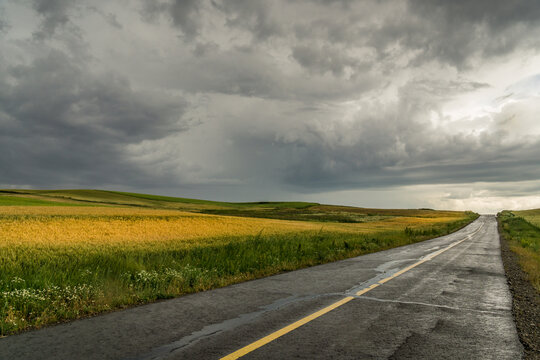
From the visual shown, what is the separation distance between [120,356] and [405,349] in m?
3.83

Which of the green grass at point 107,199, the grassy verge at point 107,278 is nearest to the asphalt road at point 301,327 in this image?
the grassy verge at point 107,278

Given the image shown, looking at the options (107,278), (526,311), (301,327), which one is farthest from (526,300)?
(107,278)

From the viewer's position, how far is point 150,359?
4504mm

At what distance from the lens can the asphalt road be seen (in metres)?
4.83

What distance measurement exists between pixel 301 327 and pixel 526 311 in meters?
5.22

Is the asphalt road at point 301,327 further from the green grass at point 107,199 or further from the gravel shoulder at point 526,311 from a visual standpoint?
the green grass at point 107,199

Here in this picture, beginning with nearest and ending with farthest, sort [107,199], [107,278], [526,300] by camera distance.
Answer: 1. [526,300]
2. [107,278]
3. [107,199]

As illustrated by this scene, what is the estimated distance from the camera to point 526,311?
300 inches

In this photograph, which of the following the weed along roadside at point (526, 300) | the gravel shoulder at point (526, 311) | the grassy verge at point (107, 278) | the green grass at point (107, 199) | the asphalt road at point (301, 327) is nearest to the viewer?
the asphalt road at point (301, 327)

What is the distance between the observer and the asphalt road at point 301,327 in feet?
15.8

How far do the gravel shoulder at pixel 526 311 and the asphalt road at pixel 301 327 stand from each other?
0.54ft

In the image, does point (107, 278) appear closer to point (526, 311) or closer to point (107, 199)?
point (526, 311)

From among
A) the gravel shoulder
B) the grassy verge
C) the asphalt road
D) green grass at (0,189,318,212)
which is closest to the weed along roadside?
the gravel shoulder

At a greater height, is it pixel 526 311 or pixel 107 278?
pixel 526 311
